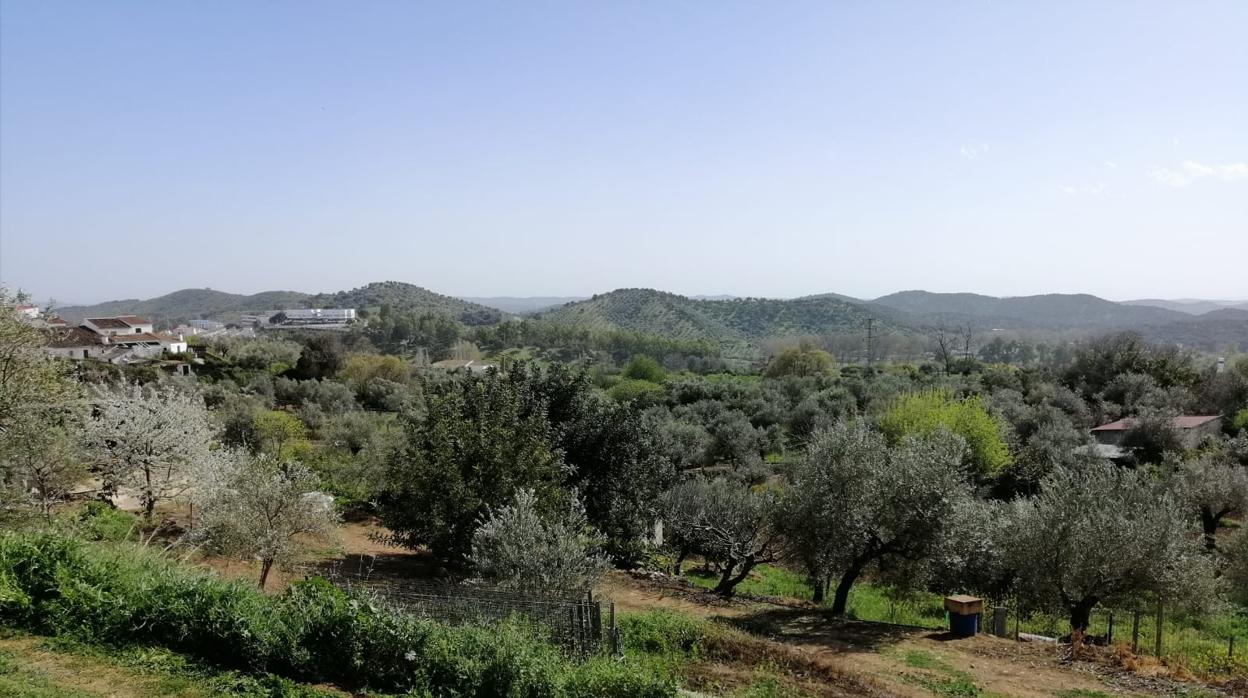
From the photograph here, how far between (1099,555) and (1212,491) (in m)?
15.7

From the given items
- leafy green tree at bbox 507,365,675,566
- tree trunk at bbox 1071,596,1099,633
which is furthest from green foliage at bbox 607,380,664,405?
tree trunk at bbox 1071,596,1099,633

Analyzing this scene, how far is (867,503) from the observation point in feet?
52.7

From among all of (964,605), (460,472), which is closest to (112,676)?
(460,472)

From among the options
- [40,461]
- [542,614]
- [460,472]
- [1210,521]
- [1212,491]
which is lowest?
[1210,521]

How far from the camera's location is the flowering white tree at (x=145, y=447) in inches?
739

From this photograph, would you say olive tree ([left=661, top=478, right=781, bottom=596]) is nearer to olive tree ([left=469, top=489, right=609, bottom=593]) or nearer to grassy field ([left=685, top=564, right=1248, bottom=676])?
grassy field ([left=685, top=564, right=1248, bottom=676])

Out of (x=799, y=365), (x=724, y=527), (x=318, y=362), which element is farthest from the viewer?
(x=799, y=365)

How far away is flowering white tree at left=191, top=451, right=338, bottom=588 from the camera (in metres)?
13.6

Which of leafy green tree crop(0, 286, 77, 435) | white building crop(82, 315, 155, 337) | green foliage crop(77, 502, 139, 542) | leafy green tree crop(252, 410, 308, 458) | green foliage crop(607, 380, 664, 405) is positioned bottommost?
green foliage crop(607, 380, 664, 405)

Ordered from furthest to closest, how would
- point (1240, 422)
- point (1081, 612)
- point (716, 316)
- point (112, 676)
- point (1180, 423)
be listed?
point (716, 316) → point (1240, 422) → point (1180, 423) → point (1081, 612) → point (112, 676)

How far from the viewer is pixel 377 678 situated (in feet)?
28.7

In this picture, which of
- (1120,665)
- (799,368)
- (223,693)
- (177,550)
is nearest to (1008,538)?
(1120,665)

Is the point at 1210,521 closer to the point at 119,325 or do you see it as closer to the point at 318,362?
the point at 318,362

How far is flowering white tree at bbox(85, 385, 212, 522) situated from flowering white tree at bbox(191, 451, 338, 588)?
17.0 ft
